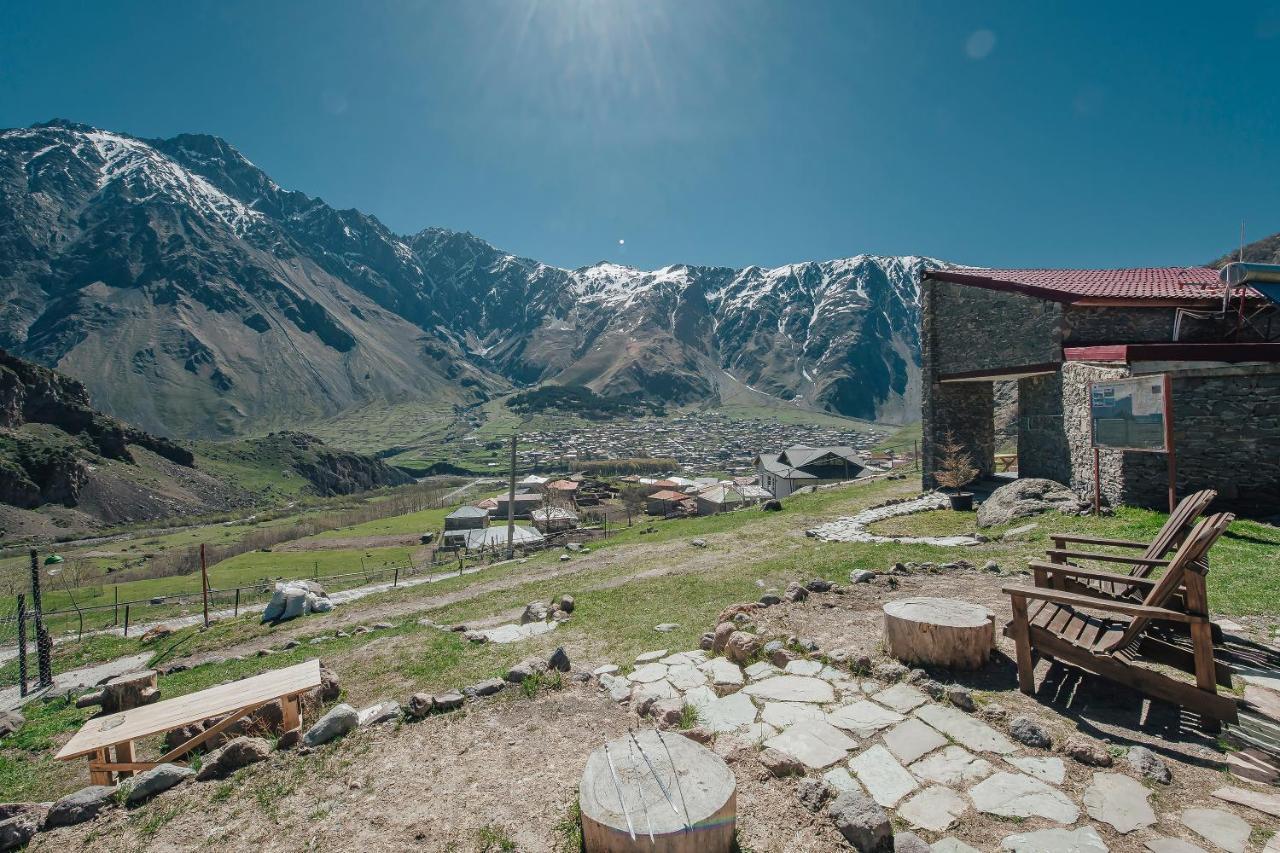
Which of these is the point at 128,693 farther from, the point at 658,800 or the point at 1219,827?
the point at 1219,827

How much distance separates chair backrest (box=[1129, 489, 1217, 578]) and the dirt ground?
173 centimetres

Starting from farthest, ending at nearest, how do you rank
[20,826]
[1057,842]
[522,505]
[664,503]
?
[522,505] → [664,503] → [20,826] → [1057,842]

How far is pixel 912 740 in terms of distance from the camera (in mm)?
4746

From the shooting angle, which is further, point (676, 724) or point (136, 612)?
point (136, 612)

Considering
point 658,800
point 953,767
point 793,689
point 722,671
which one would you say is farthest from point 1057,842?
point 722,671

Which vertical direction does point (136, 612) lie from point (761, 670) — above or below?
below

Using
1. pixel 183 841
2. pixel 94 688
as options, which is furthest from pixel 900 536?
pixel 94 688

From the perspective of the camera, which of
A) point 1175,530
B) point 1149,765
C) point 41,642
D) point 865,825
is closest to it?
point 865,825

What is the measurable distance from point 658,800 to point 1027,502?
52.7ft

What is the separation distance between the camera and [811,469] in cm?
5616

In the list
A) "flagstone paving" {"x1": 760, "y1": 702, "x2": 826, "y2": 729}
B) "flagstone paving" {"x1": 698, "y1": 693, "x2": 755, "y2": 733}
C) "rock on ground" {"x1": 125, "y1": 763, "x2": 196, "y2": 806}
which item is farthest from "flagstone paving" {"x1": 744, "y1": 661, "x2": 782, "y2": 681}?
"rock on ground" {"x1": 125, "y1": 763, "x2": 196, "y2": 806}

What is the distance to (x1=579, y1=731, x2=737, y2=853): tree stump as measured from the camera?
3.38 metres

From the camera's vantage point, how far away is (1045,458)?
734 inches

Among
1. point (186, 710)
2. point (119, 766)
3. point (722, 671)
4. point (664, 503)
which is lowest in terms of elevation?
point (664, 503)
